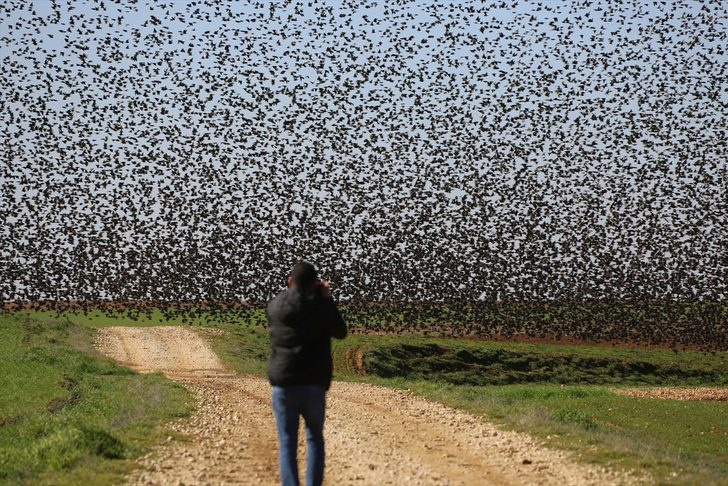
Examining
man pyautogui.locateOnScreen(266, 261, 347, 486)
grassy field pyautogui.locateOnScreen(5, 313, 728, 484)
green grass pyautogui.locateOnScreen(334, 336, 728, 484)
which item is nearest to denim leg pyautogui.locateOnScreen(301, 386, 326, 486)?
man pyautogui.locateOnScreen(266, 261, 347, 486)

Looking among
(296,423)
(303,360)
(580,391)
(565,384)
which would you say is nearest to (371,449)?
(296,423)

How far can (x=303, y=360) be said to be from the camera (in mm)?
10258

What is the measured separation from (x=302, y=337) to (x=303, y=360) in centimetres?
24

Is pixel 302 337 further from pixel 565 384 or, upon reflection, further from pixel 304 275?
A: pixel 565 384

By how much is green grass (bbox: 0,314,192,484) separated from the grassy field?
0.48 metres

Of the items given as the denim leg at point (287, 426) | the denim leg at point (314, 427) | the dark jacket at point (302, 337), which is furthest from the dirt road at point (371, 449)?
the dark jacket at point (302, 337)

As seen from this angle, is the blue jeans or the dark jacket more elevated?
the dark jacket

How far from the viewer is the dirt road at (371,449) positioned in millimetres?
13336

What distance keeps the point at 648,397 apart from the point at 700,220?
93.2 feet

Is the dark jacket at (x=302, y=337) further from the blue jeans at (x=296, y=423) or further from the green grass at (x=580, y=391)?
the green grass at (x=580, y=391)

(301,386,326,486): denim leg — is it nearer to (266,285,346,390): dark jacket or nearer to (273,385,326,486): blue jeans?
(273,385,326,486): blue jeans

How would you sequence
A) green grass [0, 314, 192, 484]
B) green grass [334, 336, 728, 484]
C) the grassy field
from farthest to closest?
the grassy field
green grass [334, 336, 728, 484]
green grass [0, 314, 192, 484]

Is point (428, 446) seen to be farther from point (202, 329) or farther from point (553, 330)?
point (553, 330)

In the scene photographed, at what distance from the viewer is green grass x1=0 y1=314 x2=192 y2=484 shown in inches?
546
